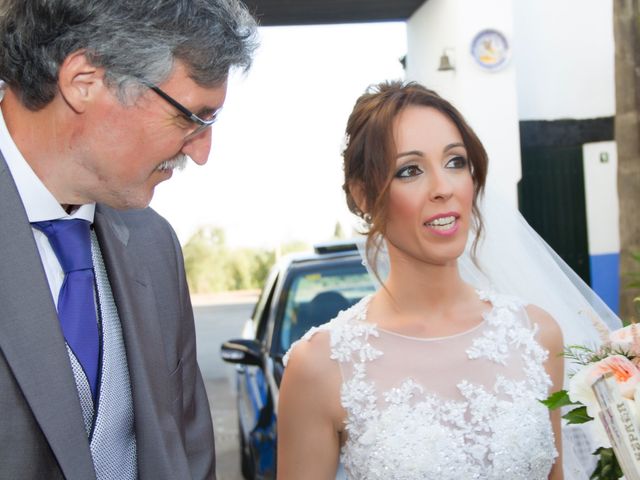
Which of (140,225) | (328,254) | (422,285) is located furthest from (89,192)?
(328,254)

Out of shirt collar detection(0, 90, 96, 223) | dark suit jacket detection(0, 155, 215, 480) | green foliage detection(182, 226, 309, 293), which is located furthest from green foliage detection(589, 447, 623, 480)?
green foliage detection(182, 226, 309, 293)

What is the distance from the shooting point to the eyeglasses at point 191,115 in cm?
208

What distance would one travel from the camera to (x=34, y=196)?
2008 mm

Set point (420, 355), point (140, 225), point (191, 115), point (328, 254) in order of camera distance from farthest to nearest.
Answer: point (328, 254)
point (420, 355)
point (140, 225)
point (191, 115)

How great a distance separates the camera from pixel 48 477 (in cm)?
188

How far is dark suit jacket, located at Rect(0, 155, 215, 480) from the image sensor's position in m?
1.83

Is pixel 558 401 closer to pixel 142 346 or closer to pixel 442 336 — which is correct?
pixel 442 336

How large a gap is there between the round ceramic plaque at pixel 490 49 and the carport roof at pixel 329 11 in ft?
4.27

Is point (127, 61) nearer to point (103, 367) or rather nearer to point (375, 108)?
point (103, 367)

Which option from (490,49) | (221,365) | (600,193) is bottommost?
(221,365)

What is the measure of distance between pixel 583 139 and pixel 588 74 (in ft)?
2.46

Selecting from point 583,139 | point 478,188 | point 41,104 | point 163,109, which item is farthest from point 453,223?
point 583,139

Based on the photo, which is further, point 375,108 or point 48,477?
point 375,108

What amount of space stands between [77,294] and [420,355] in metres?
1.31
